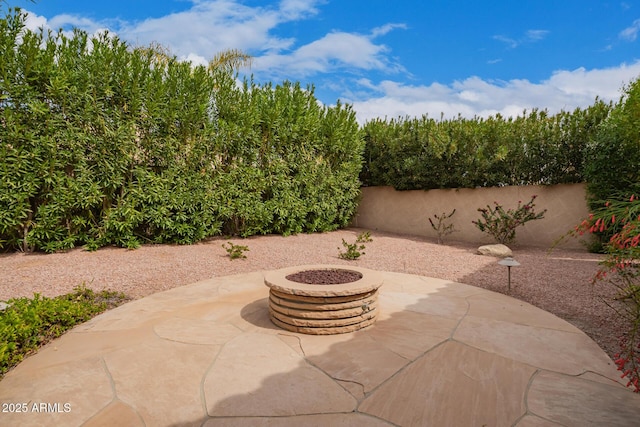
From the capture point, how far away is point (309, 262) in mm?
7094

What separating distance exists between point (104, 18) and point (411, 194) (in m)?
9.00

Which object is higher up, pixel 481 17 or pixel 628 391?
pixel 481 17

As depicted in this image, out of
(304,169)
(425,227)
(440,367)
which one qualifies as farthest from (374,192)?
(440,367)

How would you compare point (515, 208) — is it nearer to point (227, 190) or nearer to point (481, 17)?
point (481, 17)

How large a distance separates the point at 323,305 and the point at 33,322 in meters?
2.72

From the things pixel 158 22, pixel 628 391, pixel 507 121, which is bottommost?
pixel 628 391

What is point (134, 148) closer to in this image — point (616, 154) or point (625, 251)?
point (625, 251)

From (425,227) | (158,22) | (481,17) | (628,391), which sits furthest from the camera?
(425,227)

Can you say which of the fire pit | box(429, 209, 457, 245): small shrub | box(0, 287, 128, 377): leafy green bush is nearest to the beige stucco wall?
box(429, 209, 457, 245): small shrub

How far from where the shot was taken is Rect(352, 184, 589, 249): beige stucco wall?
351 inches

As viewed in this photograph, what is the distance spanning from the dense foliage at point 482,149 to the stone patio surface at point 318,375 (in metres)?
6.47

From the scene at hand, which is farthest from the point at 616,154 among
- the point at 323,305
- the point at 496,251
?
the point at 323,305

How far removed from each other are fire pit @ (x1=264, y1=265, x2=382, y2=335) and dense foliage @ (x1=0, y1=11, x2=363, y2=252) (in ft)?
15.3

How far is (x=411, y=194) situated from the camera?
11195 millimetres
